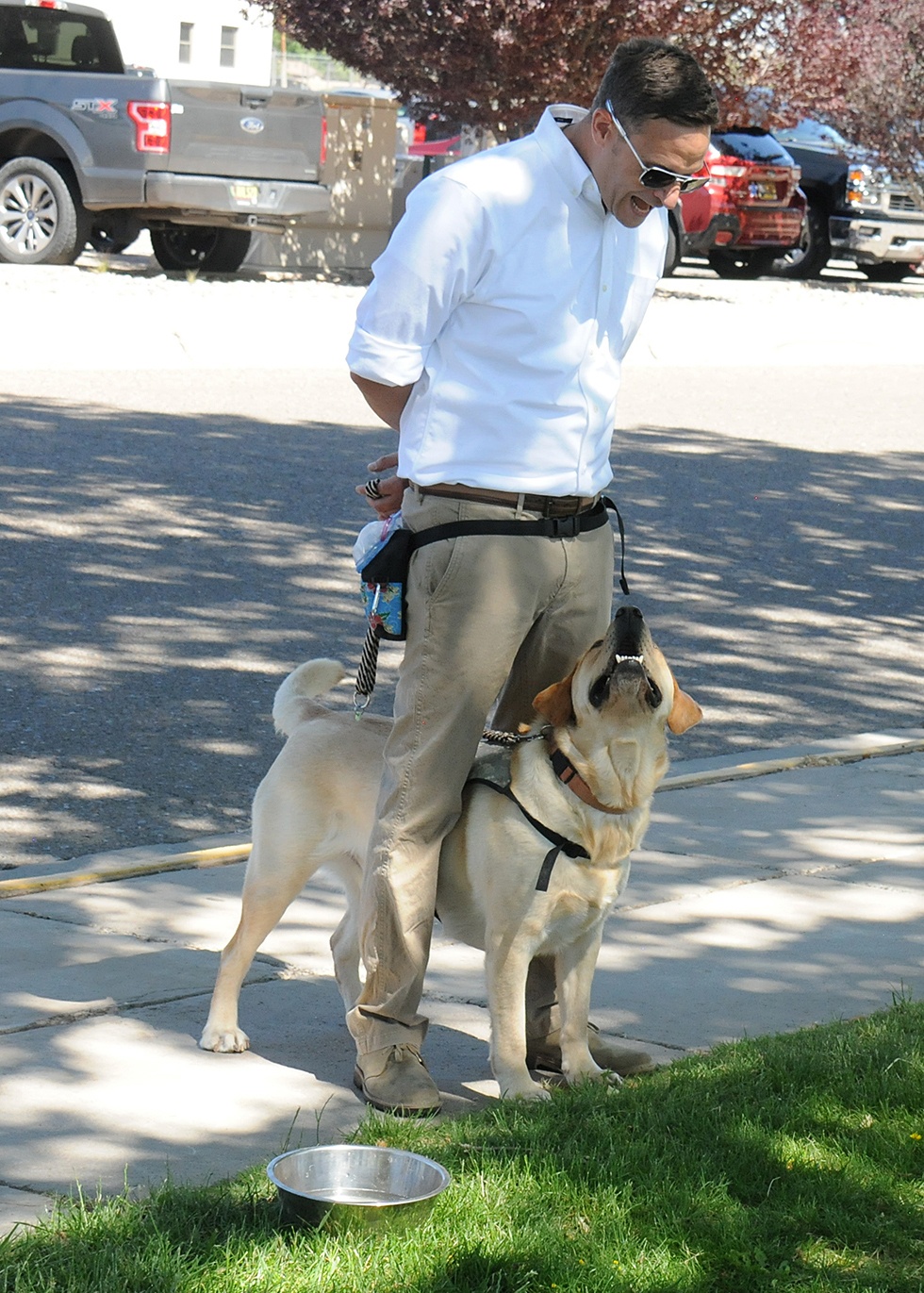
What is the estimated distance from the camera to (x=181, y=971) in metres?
4.65

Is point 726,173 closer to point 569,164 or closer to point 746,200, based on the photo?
point 746,200

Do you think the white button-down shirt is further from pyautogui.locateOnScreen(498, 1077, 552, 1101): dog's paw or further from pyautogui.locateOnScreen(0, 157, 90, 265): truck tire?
pyautogui.locateOnScreen(0, 157, 90, 265): truck tire

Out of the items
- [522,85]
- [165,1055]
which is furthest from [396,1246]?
[522,85]

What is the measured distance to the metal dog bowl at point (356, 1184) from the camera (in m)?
3.15

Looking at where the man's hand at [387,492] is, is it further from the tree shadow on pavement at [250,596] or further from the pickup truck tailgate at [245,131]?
the pickup truck tailgate at [245,131]

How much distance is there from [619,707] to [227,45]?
56742 mm

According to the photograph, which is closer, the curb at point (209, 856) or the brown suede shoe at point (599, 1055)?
the brown suede shoe at point (599, 1055)

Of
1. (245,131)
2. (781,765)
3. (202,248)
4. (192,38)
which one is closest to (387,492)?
(781,765)

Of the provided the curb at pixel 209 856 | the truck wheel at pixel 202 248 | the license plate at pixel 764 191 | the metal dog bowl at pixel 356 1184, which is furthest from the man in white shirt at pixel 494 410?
the license plate at pixel 764 191

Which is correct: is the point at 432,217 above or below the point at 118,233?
above

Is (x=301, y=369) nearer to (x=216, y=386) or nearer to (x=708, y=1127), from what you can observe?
(x=216, y=386)

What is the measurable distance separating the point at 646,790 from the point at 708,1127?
733 millimetres

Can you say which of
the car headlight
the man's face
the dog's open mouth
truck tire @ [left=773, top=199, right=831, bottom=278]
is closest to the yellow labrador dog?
the dog's open mouth

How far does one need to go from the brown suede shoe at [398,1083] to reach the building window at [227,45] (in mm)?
56555
